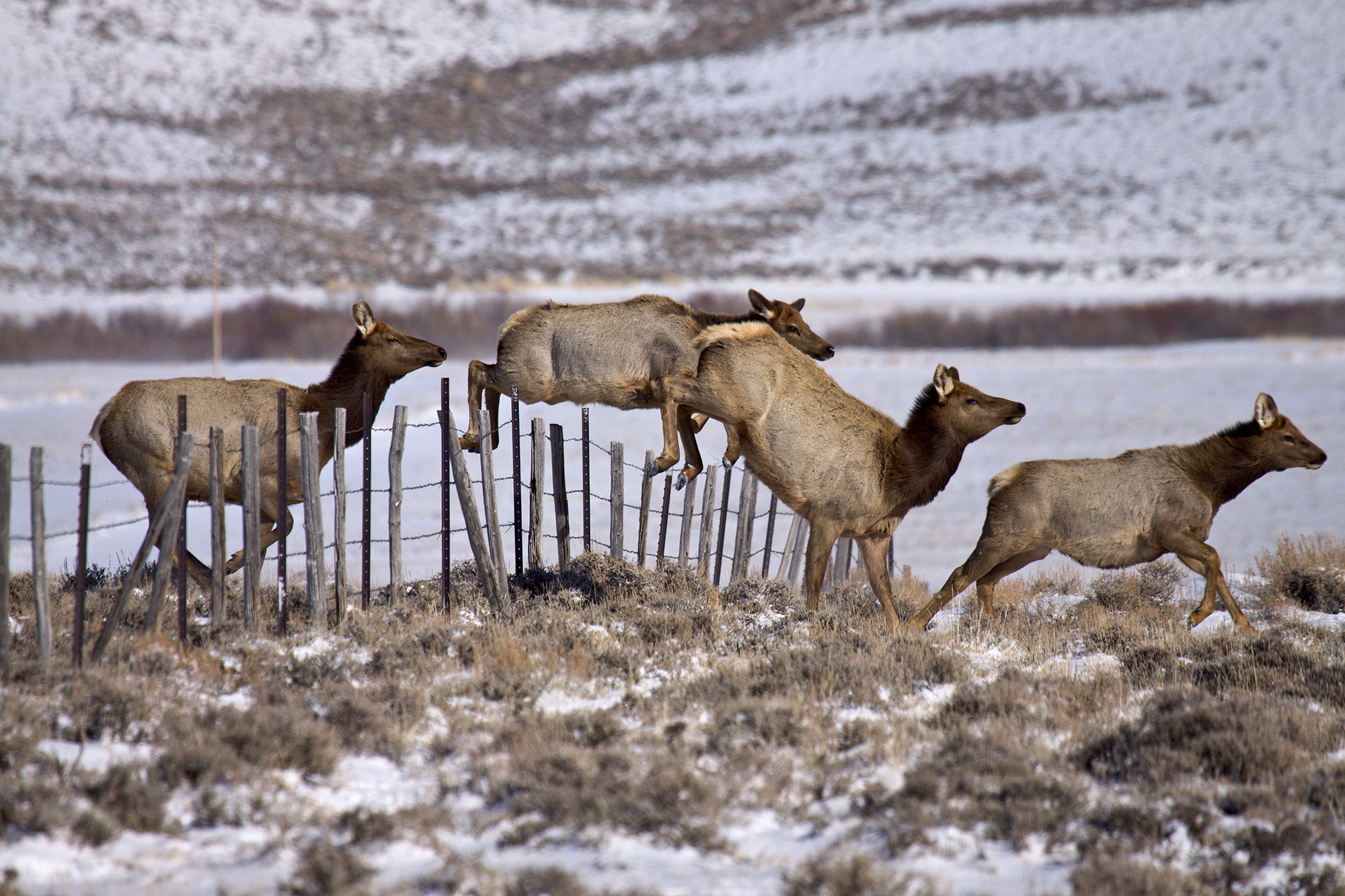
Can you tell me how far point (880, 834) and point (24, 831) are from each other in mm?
3699

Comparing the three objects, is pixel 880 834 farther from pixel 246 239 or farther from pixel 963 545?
pixel 246 239

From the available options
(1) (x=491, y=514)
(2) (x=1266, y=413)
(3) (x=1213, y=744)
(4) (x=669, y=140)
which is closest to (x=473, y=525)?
(1) (x=491, y=514)

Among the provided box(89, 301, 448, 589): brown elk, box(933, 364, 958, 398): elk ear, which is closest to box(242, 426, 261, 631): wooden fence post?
box(89, 301, 448, 589): brown elk

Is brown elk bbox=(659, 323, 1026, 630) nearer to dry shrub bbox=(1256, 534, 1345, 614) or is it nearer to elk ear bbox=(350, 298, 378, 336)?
elk ear bbox=(350, 298, 378, 336)

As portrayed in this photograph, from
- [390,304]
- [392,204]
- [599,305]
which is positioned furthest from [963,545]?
[392,204]

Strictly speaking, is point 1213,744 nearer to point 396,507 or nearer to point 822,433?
point 822,433

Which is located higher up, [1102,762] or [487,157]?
[487,157]

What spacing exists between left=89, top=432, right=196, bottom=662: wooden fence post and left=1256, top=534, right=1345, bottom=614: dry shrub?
33.6 feet

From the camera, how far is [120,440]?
8.66m

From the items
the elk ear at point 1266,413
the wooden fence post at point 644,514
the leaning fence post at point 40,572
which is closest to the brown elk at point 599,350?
the wooden fence post at point 644,514

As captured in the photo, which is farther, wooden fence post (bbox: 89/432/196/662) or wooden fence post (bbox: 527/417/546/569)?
wooden fence post (bbox: 527/417/546/569)

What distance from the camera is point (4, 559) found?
594 centimetres

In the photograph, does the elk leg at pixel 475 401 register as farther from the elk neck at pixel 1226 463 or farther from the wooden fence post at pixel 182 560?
the elk neck at pixel 1226 463

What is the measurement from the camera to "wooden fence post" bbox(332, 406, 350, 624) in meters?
7.91
